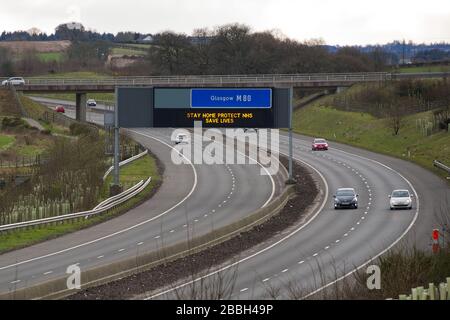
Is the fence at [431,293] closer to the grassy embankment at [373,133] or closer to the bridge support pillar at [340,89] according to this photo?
the grassy embankment at [373,133]

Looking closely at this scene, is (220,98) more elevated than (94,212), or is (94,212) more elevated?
(220,98)

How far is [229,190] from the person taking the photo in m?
70.0

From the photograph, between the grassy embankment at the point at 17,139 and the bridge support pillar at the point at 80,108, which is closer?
the grassy embankment at the point at 17,139

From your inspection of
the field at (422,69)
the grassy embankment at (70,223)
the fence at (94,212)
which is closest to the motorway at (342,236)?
the grassy embankment at (70,223)

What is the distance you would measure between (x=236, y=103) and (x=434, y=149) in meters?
24.0

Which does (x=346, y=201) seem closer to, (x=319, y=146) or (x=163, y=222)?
(x=163, y=222)

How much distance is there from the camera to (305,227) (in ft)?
175

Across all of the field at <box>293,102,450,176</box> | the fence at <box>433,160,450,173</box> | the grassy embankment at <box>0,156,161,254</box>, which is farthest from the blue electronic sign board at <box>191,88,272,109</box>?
the field at <box>293,102,450,176</box>

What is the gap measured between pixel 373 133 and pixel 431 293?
3054 inches

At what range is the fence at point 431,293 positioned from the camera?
961 inches

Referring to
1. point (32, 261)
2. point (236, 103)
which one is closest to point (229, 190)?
point (236, 103)

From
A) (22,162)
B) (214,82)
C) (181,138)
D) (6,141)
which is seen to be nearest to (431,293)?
(22,162)

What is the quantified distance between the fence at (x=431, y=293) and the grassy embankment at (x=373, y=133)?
1830 inches

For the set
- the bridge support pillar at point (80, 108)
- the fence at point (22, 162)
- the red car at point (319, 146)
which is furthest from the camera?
the bridge support pillar at point (80, 108)
